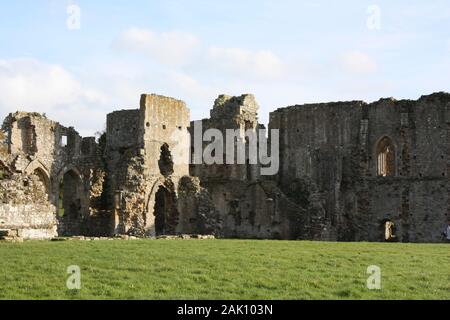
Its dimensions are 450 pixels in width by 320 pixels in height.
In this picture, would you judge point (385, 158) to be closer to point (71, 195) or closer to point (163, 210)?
point (163, 210)

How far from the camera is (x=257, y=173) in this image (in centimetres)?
3669

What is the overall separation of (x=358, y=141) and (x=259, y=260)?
1845 centimetres

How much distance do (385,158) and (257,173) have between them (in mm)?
6241

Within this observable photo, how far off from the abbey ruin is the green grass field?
11561mm

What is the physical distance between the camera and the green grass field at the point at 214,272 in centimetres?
1305

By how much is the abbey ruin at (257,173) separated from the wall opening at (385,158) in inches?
2.8

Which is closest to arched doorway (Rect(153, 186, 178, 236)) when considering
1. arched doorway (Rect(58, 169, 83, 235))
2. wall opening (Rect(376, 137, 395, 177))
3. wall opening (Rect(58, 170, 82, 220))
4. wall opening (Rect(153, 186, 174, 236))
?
wall opening (Rect(153, 186, 174, 236))

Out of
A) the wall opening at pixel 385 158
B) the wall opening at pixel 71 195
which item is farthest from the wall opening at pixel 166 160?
the wall opening at pixel 385 158

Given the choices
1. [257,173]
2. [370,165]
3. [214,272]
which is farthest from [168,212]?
[214,272]

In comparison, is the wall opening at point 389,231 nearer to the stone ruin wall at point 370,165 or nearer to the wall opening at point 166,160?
the stone ruin wall at point 370,165

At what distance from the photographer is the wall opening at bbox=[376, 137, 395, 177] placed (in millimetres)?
34281

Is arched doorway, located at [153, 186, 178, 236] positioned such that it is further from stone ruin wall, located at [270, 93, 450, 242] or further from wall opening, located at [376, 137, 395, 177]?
wall opening, located at [376, 137, 395, 177]
